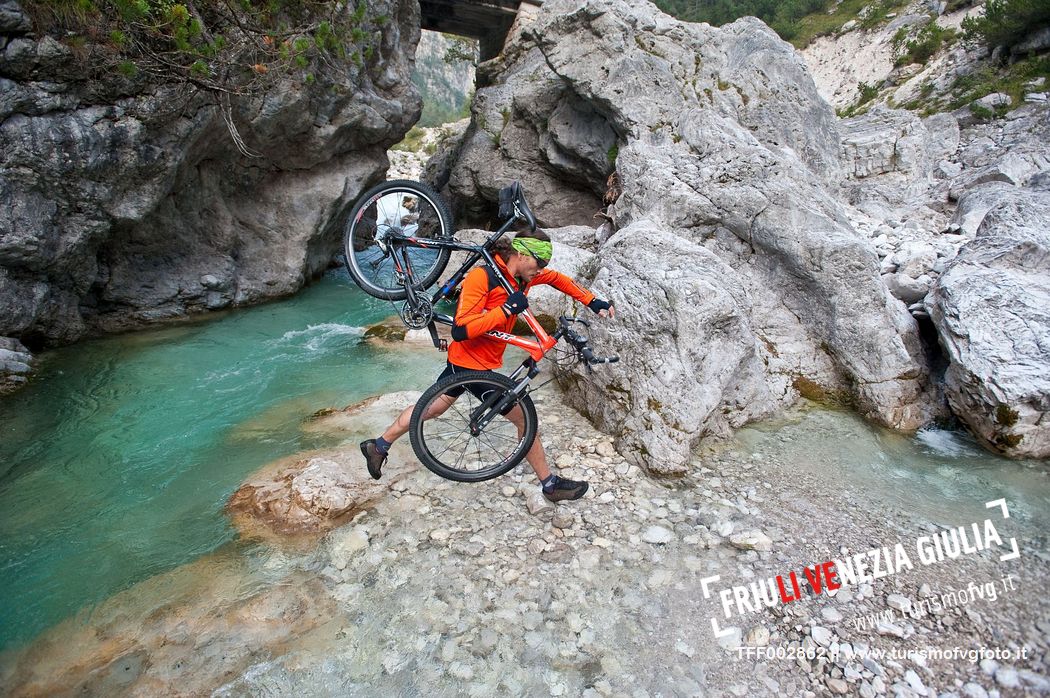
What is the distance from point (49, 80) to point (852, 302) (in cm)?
1225

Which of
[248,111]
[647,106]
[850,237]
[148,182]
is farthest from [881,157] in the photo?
[148,182]

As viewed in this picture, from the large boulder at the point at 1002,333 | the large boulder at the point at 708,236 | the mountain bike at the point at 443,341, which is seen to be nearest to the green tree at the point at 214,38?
the large boulder at the point at 708,236

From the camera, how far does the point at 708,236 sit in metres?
8.37

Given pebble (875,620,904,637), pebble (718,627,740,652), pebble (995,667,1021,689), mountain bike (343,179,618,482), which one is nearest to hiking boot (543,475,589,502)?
mountain bike (343,179,618,482)

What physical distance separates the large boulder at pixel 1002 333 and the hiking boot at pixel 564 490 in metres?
4.84

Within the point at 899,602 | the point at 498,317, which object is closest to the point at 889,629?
the point at 899,602

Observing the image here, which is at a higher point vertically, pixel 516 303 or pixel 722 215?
pixel 722 215

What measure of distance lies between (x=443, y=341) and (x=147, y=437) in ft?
14.8

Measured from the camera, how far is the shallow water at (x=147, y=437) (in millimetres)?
4602

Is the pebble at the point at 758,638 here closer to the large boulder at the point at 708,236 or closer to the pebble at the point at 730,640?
the pebble at the point at 730,640

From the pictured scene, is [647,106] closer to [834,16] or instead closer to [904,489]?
[904,489]

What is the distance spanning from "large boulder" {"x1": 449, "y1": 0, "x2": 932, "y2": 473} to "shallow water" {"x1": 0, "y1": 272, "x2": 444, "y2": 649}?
150 inches

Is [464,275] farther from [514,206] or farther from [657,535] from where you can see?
[657,535]

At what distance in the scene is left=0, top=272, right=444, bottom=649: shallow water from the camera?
15.1 ft
